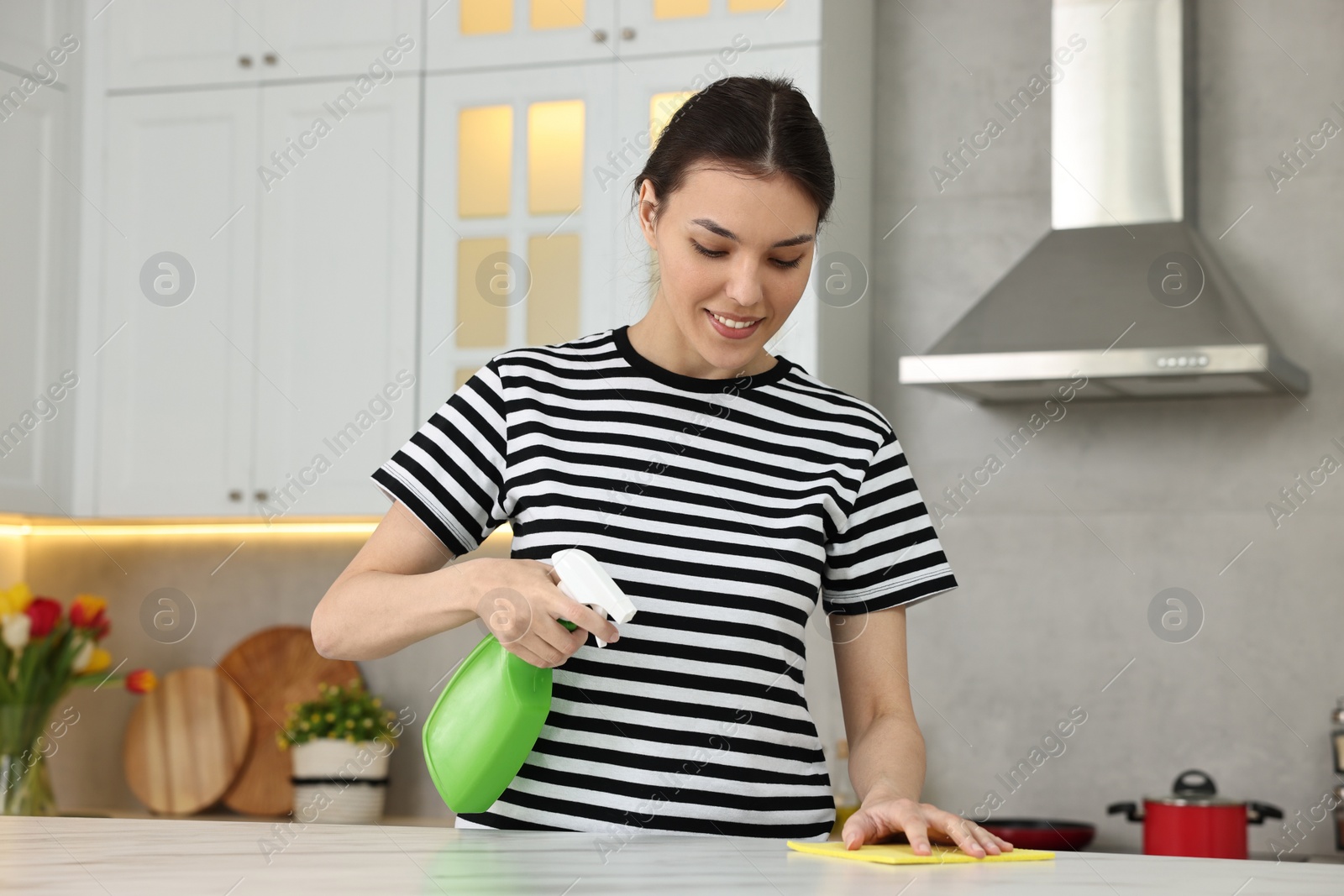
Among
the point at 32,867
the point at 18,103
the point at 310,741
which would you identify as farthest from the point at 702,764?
the point at 18,103

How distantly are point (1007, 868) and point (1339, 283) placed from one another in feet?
6.31

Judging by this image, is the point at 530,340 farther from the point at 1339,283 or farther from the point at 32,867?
the point at 32,867

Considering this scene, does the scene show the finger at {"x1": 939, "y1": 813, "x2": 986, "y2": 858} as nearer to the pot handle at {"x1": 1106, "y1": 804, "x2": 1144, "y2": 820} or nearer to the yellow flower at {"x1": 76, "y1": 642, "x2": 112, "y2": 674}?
the pot handle at {"x1": 1106, "y1": 804, "x2": 1144, "y2": 820}

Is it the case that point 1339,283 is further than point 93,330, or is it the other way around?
point 93,330

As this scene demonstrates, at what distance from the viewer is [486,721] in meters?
0.94

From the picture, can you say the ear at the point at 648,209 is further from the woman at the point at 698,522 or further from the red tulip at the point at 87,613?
the red tulip at the point at 87,613

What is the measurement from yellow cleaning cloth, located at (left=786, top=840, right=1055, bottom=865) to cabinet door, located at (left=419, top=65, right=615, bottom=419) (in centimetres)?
158

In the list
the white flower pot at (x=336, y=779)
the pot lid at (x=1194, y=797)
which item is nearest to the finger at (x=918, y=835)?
the pot lid at (x=1194, y=797)

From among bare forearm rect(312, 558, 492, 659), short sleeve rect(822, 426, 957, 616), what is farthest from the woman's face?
bare forearm rect(312, 558, 492, 659)

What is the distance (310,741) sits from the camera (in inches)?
101

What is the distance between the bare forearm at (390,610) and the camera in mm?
941

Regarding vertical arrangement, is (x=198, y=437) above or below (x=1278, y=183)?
below

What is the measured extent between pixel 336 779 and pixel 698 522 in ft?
5.68

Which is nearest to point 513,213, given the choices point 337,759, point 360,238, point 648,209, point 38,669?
point 360,238
